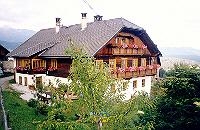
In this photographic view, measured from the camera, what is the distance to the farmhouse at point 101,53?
90.0 feet

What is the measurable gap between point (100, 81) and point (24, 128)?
880cm

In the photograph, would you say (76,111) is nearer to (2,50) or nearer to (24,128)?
(24,128)

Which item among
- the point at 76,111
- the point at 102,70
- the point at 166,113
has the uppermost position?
the point at 102,70

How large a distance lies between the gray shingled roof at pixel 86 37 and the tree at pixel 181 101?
12464 mm

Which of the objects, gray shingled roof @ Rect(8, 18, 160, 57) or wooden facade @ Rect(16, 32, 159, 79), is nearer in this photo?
gray shingled roof @ Rect(8, 18, 160, 57)

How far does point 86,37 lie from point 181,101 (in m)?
17.9

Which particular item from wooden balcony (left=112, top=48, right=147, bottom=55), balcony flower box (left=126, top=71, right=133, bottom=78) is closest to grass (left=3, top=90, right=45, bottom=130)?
wooden balcony (left=112, top=48, right=147, bottom=55)

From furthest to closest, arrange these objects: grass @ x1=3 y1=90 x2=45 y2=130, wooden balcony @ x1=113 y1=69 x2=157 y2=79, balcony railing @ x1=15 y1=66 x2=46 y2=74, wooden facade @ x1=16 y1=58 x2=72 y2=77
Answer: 1. balcony railing @ x1=15 y1=66 x2=46 y2=74
2. wooden facade @ x1=16 y1=58 x2=72 y2=77
3. wooden balcony @ x1=113 y1=69 x2=157 y2=79
4. grass @ x1=3 y1=90 x2=45 y2=130

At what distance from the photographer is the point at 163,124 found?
12.5 metres

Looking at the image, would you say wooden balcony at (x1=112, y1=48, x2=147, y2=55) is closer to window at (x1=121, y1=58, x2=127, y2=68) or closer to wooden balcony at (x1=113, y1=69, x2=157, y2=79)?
window at (x1=121, y1=58, x2=127, y2=68)

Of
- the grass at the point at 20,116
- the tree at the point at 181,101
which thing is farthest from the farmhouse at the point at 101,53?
the tree at the point at 181,101

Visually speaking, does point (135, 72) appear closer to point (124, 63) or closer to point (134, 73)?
point (134, 73)

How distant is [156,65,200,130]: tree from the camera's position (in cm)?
1222

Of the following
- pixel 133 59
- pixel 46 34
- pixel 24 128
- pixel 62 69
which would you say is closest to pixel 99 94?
pixel 24 128
